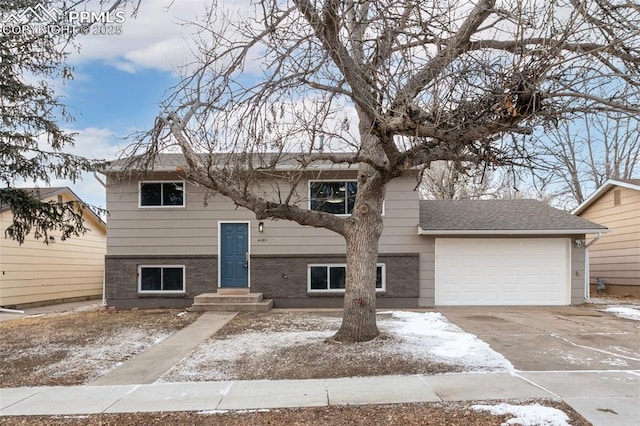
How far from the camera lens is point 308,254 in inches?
532

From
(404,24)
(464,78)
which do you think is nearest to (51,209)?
(404,24)

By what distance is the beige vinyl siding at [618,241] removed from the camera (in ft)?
53.7

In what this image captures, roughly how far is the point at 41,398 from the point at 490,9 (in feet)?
24.3

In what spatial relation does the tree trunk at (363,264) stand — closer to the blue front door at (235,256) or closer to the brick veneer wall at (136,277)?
the blue front door at (235,256)

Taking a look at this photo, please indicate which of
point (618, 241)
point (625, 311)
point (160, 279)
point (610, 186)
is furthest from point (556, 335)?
point (610, 186)

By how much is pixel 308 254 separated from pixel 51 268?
1004cm

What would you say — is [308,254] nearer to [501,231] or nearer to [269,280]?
[269,280]

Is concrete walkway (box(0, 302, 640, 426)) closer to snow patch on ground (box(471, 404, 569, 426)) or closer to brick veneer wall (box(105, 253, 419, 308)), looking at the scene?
snow patch on ground (box(471, 404, 569, 426))

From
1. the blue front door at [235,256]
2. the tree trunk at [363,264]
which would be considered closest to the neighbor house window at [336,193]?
the blue front door at [235,256]

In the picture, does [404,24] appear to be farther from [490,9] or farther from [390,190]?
[390,190]

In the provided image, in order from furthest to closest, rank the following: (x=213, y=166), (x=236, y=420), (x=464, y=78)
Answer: (x=213, y=166) → (x=464, y=78) → (x=236, y=420)

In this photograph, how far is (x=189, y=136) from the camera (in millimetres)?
8141

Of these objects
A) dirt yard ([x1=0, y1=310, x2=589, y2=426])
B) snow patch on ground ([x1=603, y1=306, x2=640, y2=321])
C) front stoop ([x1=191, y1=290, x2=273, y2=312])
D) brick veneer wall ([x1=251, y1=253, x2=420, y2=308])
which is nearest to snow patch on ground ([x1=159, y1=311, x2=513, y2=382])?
dirt yard ([x1=0, y1=310, x2=589, y2=426])

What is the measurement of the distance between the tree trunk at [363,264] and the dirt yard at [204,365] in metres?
0.36
